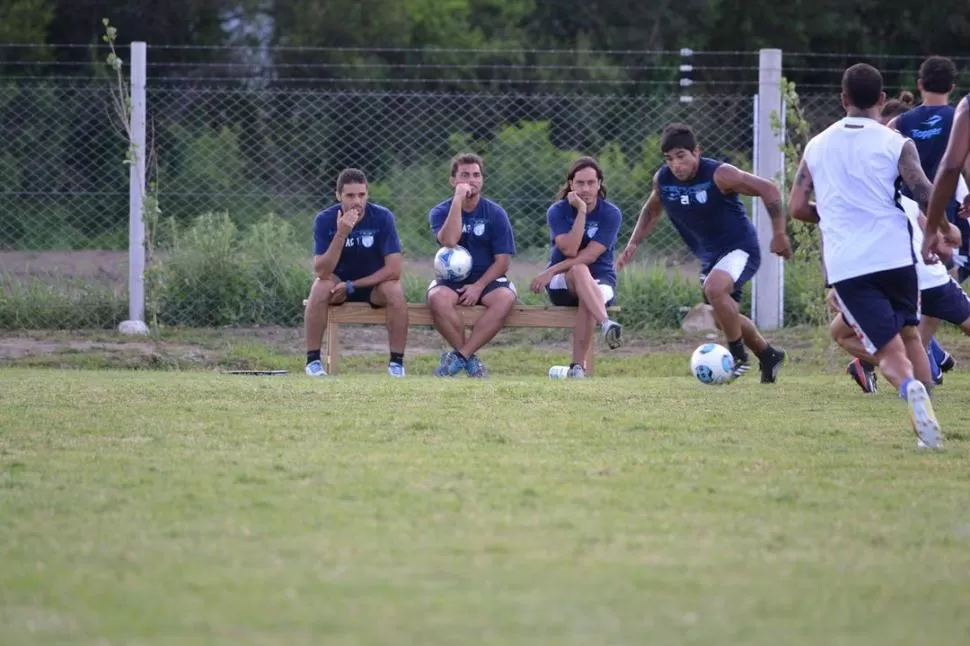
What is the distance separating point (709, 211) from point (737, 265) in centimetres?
43

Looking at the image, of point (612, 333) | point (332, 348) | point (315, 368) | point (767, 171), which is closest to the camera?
point (612, 333)

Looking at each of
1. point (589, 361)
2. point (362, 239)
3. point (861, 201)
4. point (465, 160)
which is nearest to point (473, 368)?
point (589, 361)

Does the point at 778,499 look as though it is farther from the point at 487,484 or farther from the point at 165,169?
the point at 165,169

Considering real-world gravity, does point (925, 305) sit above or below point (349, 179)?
below

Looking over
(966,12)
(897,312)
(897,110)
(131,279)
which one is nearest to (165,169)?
(131,279)

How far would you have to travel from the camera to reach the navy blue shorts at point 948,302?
334 inches

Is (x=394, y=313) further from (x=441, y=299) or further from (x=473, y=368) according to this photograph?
(x=473, y=368)

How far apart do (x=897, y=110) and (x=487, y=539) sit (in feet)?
21.1

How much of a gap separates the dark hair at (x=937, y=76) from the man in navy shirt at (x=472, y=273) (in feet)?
11.3

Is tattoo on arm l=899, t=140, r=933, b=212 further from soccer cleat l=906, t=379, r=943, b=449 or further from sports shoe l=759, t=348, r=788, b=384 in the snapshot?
sports shoe l=759, t=348, r=788, b=384

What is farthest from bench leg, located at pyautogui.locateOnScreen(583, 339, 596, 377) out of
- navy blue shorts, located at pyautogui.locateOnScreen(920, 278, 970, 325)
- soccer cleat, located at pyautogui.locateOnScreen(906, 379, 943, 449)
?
soccer cleat, located at pyautogui.locateOnScreen(906, 379, 943, 449)

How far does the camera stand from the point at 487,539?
4.48 m

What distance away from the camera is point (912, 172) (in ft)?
22.3

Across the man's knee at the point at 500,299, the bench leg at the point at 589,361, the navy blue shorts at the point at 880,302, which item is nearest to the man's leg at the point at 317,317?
the man's knee at the point at 500,299
